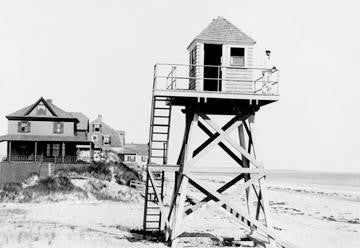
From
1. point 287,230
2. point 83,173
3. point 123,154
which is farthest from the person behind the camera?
point 123,154

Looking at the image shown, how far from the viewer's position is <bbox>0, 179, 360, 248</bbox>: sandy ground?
16.0 metres

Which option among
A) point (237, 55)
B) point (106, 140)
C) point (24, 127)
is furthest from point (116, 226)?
point (106, 140)

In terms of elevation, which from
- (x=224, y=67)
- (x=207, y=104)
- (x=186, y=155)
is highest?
(x=224, y=67)

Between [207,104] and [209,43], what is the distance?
2005 millimetres

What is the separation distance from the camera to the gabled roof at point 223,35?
1593cm

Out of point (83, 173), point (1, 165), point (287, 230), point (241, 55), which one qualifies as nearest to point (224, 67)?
point (241, 55)

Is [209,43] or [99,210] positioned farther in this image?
[99,210]

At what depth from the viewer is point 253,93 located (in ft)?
50.6

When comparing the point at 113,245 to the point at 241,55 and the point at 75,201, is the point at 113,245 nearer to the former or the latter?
the point at 241,55

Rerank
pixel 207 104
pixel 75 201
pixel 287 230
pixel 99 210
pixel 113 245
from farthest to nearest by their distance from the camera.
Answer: pixel 75 201
pixel 99 210
pixel 287 230
pixel 207 104
pixel 113 245

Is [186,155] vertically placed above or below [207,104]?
below

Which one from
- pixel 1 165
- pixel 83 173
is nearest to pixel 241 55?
pixel 83 173

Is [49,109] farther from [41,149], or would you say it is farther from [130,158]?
[130,158]

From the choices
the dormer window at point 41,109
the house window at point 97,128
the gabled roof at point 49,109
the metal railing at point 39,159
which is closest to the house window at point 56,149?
the metal railing at point 39,159
